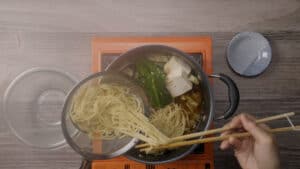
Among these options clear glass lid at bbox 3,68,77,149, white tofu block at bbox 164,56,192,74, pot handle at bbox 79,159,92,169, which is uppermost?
white tofu block at bbox 164,56,192,74

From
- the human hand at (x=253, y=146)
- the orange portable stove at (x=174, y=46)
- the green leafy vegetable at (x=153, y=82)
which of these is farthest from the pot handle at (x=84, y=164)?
the human hand at (x=253, y=146)

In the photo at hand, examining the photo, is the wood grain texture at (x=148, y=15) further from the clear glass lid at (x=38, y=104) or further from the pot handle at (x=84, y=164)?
the pot handle at (x=84, y=164)

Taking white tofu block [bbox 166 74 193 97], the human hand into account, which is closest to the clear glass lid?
white tofu block [bbox 166 74 193 97]

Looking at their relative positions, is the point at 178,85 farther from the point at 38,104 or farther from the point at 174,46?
the point at 38,104

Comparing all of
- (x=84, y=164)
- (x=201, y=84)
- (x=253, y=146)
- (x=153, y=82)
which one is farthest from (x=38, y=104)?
(x=253, y=146)

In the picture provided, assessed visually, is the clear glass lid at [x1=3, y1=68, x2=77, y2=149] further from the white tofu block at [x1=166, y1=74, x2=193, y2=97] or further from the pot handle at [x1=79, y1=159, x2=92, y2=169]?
the white tofu block at [x1=166, y1=74, x2=193, y2=97]
